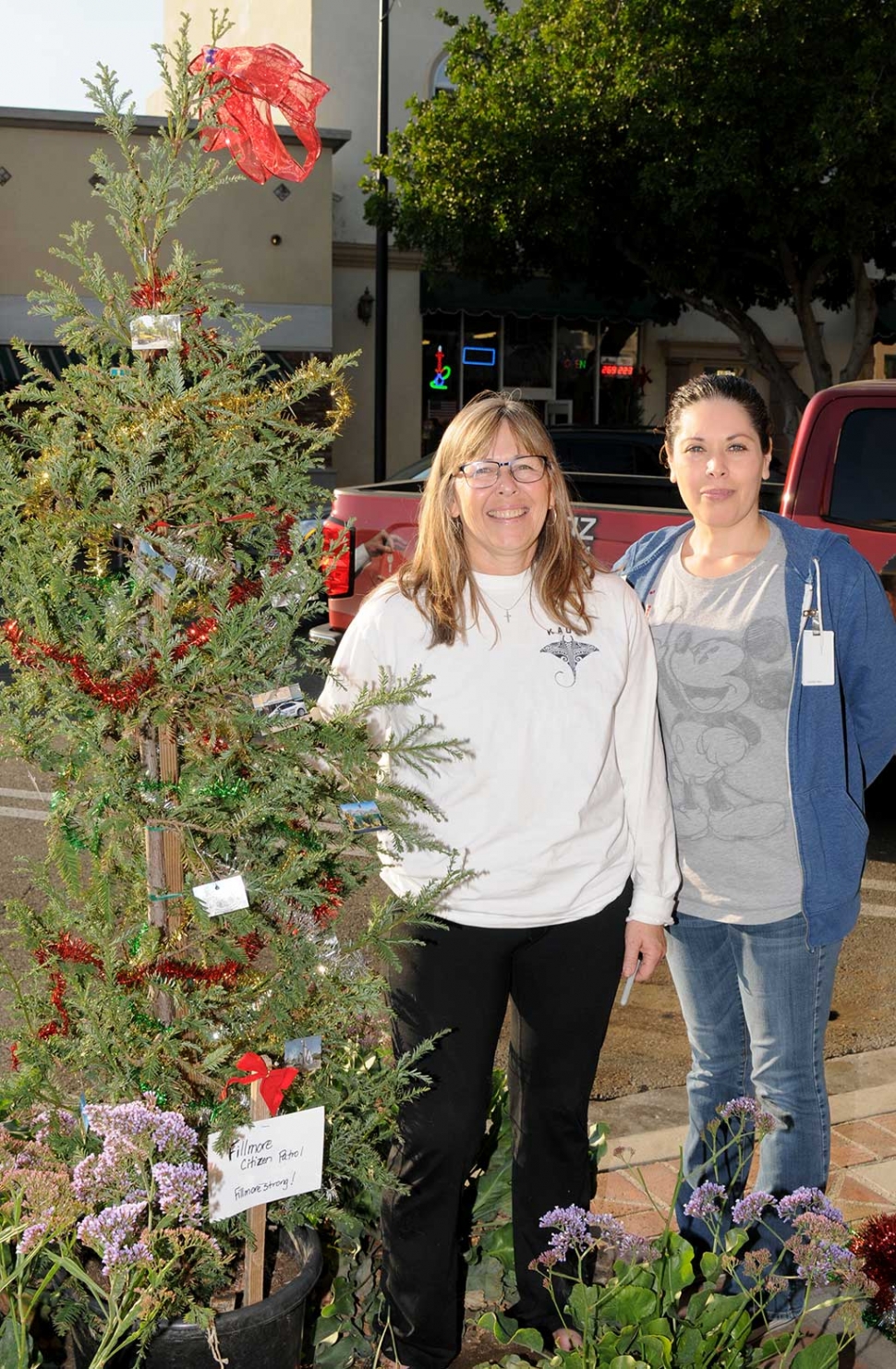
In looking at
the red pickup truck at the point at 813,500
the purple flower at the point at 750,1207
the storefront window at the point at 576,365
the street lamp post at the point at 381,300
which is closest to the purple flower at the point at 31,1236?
the purple flower at the point at 750,1207

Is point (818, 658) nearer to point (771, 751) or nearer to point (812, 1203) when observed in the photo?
point (771, 751)

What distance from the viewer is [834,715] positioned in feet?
8.71

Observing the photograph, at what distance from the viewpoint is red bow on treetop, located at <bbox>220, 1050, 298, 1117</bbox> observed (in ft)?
7.13

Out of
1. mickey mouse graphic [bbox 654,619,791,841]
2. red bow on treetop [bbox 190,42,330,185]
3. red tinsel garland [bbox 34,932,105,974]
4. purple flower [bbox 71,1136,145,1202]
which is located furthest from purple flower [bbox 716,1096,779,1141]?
red bow on treetop [bbox 190,42,330,185]

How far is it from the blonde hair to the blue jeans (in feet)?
2.47

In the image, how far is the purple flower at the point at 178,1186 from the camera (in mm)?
1929

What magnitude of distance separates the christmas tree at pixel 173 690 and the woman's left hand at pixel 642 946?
1.62ft

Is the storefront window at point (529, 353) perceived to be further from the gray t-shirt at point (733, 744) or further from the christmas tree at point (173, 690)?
the christmas tree at point (173, 690)

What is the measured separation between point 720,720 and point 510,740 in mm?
497

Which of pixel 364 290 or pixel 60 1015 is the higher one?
pixel 364 290

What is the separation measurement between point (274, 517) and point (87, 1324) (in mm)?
1344

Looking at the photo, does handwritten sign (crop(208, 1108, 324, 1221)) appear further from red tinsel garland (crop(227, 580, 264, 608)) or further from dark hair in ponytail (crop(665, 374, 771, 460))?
dark hair in ponytail (crop(665, 374, 771, 460))

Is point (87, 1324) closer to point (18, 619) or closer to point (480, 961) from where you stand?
point (480, 961)

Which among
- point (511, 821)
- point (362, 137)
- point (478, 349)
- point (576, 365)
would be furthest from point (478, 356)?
point (511, 821)
